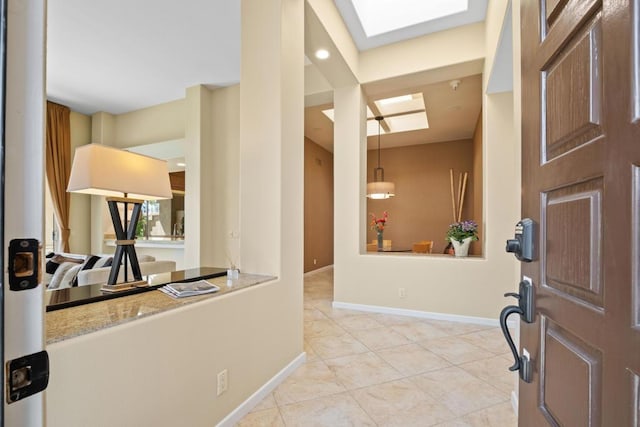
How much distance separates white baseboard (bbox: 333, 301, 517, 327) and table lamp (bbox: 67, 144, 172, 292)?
111 inches

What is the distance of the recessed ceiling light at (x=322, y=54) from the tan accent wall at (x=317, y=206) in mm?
3010

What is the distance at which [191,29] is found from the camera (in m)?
3.49

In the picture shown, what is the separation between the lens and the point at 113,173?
1.48m

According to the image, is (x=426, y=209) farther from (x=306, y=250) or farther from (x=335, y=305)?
(x=335, y=305)

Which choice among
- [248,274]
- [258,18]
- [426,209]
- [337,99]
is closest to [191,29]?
[258,18]

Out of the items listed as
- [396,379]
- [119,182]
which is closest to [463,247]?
[396,379]

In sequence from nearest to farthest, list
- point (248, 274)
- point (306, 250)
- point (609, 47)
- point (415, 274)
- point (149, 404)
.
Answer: point (609, 47) < point (149, 404) < point (248, 274) < point (415, 274) < point (306, 250)

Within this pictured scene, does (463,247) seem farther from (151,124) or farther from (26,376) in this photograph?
(151,124)

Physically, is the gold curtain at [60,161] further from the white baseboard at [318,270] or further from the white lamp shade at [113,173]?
the white lamp shade at [113,173]

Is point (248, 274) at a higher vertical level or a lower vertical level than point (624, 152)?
lower

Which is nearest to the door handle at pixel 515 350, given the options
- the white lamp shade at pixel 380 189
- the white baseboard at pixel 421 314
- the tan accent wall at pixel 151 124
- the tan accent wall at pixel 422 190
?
the white baseboard at pixel 421 314

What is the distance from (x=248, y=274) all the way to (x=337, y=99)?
9.32 feet

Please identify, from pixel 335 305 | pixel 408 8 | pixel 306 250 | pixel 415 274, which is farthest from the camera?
pixel 306 250

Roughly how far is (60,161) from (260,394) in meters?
5.71
